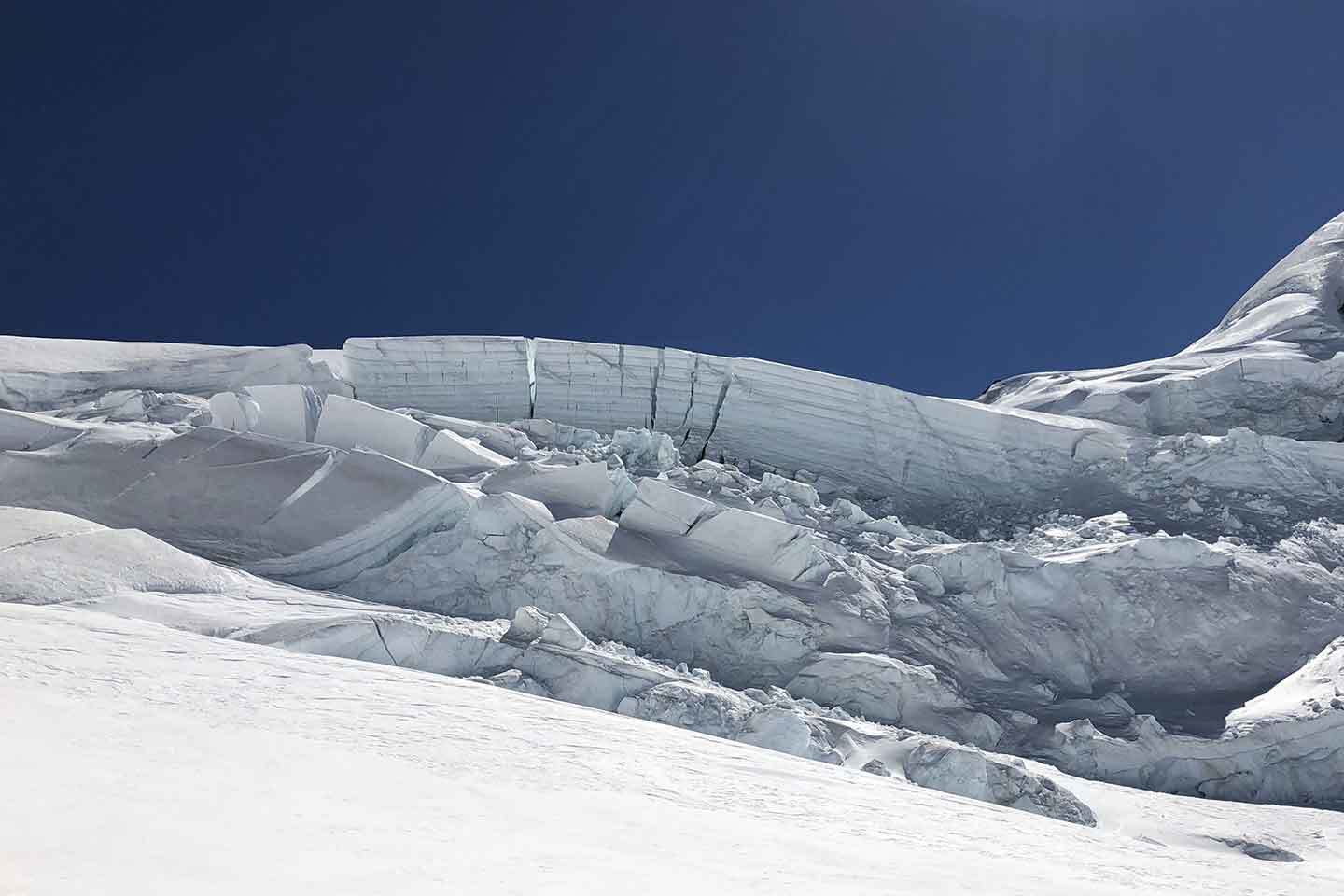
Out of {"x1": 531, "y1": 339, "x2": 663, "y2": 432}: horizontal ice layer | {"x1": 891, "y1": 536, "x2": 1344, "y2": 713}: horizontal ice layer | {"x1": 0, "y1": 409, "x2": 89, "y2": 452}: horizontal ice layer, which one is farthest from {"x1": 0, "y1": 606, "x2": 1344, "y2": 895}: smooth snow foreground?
{"x1": 531, "y1": 339, "x2": 663, "y2": 432}: horizontal ice layer

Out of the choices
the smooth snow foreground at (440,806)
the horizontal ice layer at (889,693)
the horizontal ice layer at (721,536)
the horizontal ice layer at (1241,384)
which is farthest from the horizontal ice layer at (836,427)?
the smooth snow foreground at (440,806)

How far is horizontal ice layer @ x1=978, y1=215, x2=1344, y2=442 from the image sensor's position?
39.4 feet

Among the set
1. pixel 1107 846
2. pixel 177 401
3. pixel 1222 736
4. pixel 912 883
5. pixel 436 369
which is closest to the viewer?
pixel 912 883

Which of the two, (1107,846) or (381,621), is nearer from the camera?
(1107,846)

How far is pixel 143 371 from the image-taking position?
10391 millimetres

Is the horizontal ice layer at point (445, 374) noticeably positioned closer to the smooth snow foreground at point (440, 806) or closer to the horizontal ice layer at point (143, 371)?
the horizontal ice layer at point (143, 371)

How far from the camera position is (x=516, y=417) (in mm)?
10961

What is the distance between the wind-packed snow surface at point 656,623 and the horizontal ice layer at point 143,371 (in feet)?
0.15

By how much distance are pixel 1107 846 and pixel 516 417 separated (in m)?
7.87

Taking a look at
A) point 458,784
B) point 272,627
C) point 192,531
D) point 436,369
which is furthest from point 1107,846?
point 436,369

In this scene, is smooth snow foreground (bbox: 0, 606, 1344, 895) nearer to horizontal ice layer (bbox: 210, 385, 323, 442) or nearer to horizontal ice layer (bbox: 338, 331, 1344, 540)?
horizontal ice layer (bbox: 210, 385, 323, 442)

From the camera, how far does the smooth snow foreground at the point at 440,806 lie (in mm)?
2408

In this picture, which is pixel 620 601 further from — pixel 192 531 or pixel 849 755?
pixel 192 531

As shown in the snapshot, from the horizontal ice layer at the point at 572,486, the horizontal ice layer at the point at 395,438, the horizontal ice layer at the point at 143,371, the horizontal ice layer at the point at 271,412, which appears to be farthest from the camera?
the horizontal ice layer at the point at 143,371
